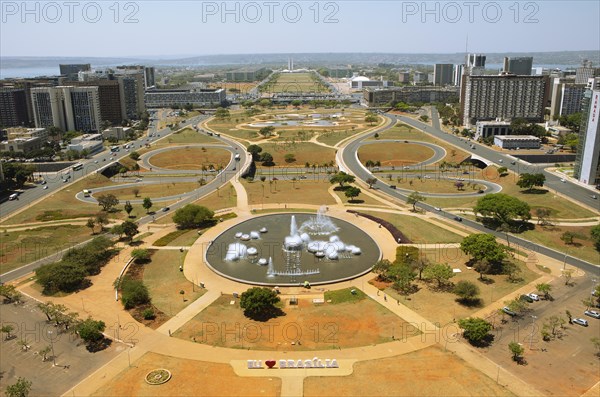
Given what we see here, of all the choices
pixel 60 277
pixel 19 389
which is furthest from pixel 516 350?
pixel 60 277

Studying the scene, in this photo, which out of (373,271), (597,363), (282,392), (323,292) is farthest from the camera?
(373,271)

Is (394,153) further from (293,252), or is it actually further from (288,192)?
(293,252)

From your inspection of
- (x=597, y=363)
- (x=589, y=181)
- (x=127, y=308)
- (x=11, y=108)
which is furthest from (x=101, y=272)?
(x=11, y=108)

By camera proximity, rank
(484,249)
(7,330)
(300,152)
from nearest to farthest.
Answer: (7,330) < (484,249) < (300,152)

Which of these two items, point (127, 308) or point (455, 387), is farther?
point (127, 308)

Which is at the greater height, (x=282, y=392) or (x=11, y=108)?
(x=11, y=108)

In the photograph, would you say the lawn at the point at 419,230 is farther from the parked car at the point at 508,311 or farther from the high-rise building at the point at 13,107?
the high-rise building at the point at 13,107

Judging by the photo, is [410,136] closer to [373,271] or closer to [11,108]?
[373,271]
